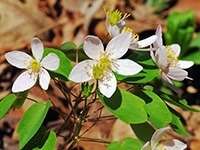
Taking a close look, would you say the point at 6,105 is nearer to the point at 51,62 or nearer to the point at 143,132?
the point at 51,62

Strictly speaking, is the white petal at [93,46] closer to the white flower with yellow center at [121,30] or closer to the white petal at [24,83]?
the white flower with yellow center at [121,30]

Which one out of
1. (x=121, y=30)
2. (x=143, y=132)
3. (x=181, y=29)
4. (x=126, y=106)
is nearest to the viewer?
(x=126, y=106)

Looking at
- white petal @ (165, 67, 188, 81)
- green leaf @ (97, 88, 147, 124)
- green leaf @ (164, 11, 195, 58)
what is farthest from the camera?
green leaf @ (164, 11, 195, 58)

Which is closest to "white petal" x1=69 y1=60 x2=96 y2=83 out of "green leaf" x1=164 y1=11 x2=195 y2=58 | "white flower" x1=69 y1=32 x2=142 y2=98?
"white flower" x1=69 y1=32 x2=142 y2=98

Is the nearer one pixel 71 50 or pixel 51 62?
pixel 51 62

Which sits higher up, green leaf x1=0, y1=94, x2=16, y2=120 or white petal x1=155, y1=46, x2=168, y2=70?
white petal x1=155, y1=46, x2=168, y2=70

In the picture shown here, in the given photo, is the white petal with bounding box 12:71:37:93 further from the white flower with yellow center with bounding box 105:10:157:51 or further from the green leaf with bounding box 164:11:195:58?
the green leaf with bounding box 164:11:195:58

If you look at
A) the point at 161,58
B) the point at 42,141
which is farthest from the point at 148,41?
the point at 42,141
